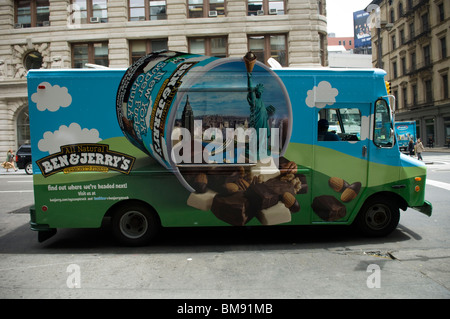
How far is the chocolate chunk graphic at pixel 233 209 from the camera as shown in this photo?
6031 millimetres

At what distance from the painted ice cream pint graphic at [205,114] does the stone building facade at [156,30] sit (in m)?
18.1

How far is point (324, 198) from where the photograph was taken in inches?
245

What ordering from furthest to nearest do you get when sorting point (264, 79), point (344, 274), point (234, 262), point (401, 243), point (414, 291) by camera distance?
point (401, 243) → point (264, 79) → point (234, 262) → point (344, 274) → point (414, 291)

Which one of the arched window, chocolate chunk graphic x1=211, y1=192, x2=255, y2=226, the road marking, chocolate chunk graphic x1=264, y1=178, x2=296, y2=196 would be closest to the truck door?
chocolate chunk graphic x1=264, y1=178, x2=296, y2=196

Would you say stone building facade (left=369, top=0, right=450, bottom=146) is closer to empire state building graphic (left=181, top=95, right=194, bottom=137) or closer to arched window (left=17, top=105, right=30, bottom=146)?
arched window (left=17, top=105, right=30, bottom=146)

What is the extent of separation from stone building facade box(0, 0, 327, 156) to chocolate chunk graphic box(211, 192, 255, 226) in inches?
739

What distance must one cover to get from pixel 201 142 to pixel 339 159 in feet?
7.92

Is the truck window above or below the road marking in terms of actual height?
above

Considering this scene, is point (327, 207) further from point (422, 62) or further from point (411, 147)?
point (422, 62)

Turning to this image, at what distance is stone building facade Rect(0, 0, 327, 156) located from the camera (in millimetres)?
23172

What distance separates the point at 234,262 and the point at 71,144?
3.33m

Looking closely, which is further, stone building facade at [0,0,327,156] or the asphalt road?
stone building facade at [0,0,327,156]
